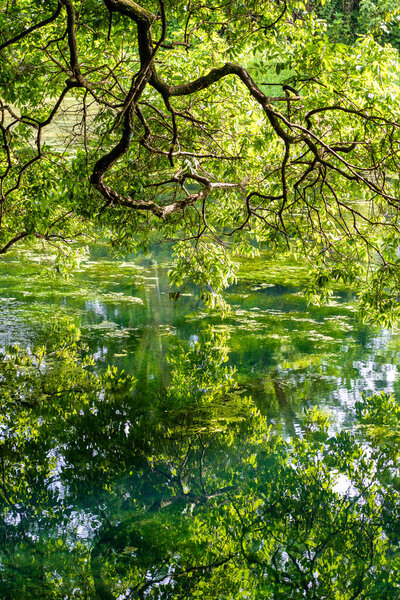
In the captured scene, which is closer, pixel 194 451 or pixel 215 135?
pixel 194 451

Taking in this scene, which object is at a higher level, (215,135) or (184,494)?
(215,135)

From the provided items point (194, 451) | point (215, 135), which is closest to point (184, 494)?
point (194, 451)

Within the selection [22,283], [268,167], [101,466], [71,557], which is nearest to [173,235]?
[268,167]

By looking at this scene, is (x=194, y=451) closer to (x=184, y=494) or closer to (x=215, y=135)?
Answer: (x=184, y=494)

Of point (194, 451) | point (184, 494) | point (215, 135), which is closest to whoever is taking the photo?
point (184, 494)

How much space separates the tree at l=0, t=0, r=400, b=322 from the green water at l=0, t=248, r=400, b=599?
3.54 feet

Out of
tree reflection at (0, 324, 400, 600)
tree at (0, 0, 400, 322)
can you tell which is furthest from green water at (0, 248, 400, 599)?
tree at (0, 0, 400, 322)

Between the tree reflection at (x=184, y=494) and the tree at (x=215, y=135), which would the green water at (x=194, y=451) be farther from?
the tree at (x=215, y=135)

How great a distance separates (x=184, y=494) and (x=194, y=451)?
0.51m

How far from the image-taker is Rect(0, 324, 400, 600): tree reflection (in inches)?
127

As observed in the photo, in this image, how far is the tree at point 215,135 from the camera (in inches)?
141

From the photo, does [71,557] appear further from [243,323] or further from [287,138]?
[243,323]

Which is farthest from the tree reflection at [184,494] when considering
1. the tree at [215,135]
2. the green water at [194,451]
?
the tree at [215,135]

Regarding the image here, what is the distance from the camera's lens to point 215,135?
5.47m
